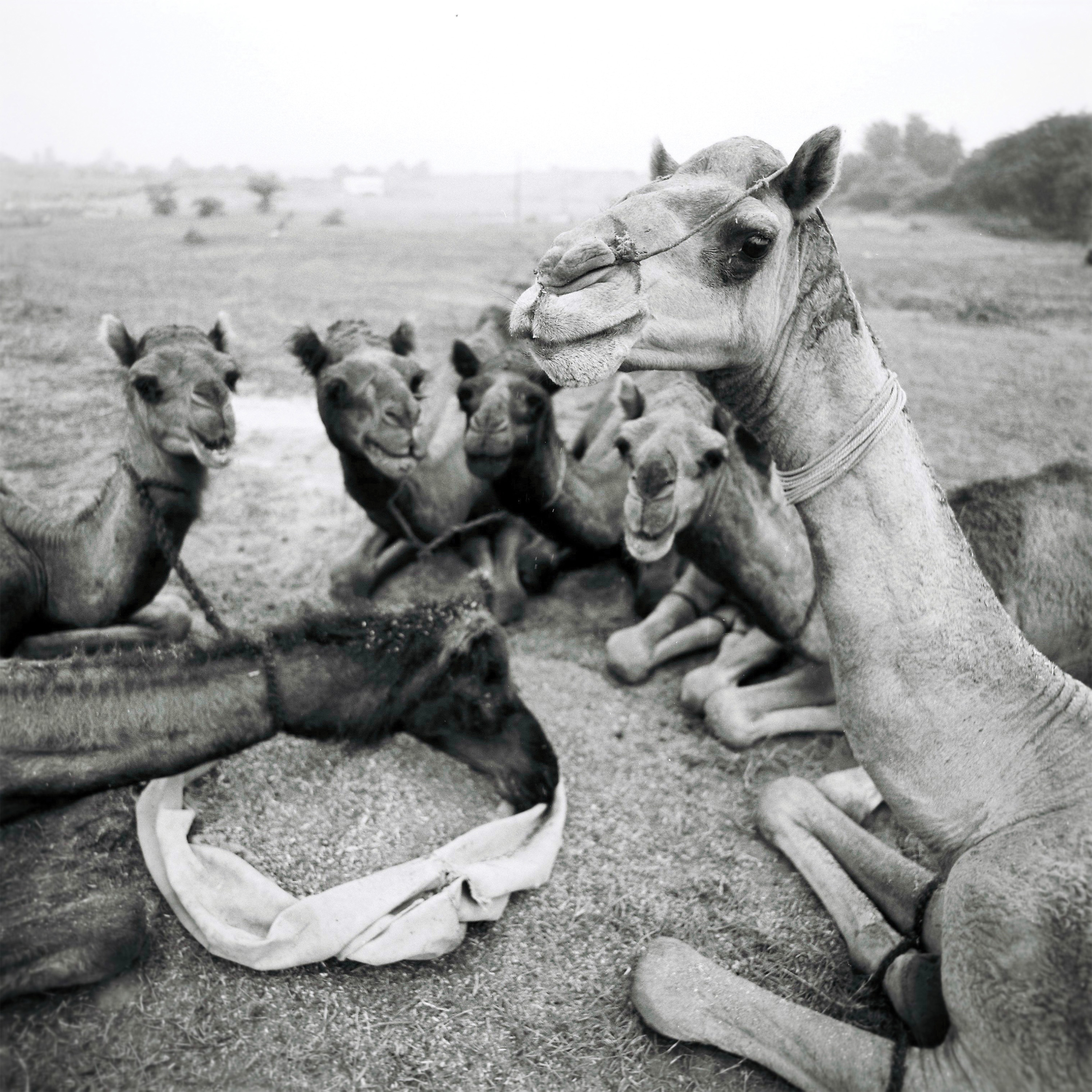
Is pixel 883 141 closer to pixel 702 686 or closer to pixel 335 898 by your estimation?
pixel 702 686

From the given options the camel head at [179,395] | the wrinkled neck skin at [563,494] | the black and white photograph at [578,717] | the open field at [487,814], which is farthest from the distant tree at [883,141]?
the camel head at [179,395]

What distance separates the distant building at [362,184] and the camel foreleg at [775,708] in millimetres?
11805

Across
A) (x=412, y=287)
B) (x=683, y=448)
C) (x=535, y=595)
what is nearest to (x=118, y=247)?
(x=412, y=287)

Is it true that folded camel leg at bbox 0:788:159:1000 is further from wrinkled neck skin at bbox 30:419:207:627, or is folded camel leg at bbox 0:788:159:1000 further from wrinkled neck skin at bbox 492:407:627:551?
wrinkled neck skin at bbox 492:407:627:551

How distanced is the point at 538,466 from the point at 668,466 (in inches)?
43.8

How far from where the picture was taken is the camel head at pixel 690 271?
6.51 feet

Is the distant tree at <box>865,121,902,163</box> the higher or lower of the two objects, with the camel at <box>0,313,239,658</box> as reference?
higher

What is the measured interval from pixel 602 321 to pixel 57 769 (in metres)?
1.94

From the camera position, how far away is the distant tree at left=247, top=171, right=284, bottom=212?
16547 millimetres

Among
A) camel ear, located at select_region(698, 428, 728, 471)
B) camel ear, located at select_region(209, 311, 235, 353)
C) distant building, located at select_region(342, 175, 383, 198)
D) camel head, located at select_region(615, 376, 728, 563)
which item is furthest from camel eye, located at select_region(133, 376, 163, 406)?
distant building, located at select_region(342, 175, 383, 198)

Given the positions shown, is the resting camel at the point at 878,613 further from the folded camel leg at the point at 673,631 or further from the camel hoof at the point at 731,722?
the folded camel leg at the point at 673,631

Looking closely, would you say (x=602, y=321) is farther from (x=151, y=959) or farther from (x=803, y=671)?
(x=803, y=671)

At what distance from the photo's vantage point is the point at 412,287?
488 inches

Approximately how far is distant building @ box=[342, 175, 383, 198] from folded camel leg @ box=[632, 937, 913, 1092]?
13269 millimetres
